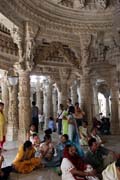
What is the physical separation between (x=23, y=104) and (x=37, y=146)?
2608mm

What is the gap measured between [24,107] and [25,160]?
141 inches

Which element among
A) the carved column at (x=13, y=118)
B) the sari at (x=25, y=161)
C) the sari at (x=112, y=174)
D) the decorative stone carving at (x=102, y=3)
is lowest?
the sari at (x=25, y=161)

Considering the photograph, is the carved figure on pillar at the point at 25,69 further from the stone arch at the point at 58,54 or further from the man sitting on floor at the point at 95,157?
the man sitting on floor at the point at 95,157

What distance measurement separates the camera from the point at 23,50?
9672mm

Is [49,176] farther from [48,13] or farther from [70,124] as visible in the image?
[48,13]

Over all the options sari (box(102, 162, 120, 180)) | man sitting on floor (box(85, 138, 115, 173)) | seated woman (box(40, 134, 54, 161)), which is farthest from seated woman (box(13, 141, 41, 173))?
sari (box(102, 162, 120, 180))

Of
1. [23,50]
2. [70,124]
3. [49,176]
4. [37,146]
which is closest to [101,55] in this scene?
[23,50]

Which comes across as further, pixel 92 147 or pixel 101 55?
pixel 101 55

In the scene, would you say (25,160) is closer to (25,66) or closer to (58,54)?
(25,66)

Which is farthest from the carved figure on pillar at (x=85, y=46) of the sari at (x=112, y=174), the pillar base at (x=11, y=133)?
the sari at (x=112, y=174)

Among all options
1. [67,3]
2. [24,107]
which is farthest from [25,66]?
[67,3]

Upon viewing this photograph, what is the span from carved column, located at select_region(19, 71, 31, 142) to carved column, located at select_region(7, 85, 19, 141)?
2765mm

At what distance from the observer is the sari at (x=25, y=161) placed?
6.23 meters

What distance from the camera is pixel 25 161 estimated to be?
6.31 metres
